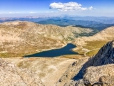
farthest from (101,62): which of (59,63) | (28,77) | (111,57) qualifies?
(59,63)

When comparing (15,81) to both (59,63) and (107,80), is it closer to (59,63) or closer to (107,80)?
(107,80)

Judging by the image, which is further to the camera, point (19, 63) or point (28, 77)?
point (19, 63)

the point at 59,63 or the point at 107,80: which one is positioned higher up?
the point at 107,80

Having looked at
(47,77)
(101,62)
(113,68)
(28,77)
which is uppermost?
(113,68)

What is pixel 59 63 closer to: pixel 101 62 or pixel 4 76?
pixel 101 62

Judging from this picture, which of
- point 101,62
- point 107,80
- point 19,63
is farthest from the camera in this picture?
point 19,63

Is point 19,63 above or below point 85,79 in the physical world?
below

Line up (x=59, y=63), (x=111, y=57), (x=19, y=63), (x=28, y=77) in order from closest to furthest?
(x=28, y=77) < (x=111, y=57) < (x=59, y=63) < (x=19, y=63)

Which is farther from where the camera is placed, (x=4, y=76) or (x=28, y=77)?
(x=28, y=77)

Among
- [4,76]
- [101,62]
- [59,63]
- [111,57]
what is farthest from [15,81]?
[59,63]
